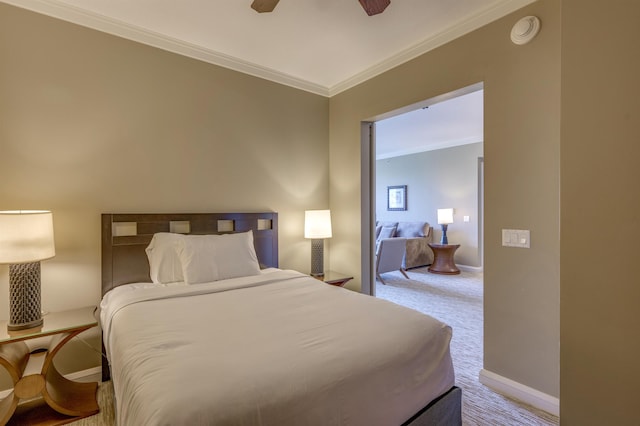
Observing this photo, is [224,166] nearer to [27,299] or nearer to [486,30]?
[27,299]

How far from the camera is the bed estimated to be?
38.5 inches

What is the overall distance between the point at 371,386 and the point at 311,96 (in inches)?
127

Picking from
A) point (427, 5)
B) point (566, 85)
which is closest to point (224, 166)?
point (427, 5)

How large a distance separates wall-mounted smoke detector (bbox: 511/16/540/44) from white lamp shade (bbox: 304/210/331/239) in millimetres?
2157

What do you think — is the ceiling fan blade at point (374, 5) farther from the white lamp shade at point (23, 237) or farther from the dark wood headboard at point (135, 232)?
the white lamp shade at point (23, 237)

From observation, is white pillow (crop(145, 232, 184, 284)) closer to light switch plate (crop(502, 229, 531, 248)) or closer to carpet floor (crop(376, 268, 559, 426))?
carpet floor (crop(376, 268, 559, 426))

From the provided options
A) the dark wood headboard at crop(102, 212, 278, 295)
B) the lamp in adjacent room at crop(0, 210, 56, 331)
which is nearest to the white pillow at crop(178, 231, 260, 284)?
the dark wood headboard at crop(102, 212, 278, 295)

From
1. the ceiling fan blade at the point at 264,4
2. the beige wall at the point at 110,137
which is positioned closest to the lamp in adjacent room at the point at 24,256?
the beige wall at the point at 110,137

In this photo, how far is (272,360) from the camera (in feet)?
3.71

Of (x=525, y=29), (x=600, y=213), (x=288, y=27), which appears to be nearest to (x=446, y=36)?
(x=525, y=29)

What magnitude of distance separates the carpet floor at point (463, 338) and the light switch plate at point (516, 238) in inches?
41.8

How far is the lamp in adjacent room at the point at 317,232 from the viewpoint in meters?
3.28

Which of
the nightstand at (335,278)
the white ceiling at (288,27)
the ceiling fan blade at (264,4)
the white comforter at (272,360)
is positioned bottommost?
the nightstand at (335,278)

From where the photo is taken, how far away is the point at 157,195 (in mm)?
2609
